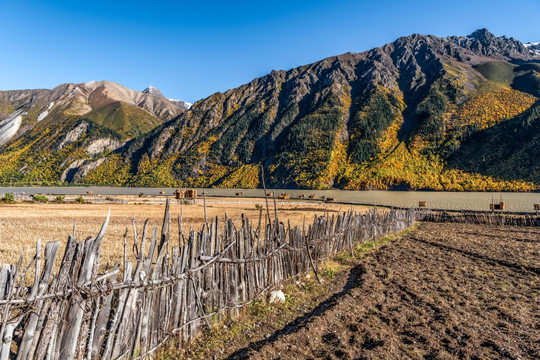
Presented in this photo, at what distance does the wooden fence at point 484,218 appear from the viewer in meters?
23.2

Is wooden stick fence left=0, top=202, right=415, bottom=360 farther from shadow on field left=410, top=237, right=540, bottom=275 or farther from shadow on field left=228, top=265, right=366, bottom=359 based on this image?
shadow on field left=410, top=237, right=540, bottom=275

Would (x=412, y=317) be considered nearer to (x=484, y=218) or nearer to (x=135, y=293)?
(x=135, y=293)

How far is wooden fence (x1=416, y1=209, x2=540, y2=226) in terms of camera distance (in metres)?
23.2

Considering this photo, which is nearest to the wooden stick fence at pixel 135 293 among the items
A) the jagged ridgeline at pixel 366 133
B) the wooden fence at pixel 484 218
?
the wooden fence at pixel 484 218

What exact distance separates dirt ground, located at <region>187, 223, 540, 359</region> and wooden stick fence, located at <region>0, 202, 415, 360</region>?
887 millimetres

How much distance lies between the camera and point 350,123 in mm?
136375

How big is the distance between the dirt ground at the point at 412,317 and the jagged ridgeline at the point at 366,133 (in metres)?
79.7

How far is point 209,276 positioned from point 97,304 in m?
2.29

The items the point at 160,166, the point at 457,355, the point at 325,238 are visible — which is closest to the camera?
the point at 457,355

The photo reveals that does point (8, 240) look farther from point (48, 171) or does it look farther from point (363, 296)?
point (48, 171)

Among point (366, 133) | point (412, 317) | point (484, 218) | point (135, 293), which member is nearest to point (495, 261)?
point (412, 317)

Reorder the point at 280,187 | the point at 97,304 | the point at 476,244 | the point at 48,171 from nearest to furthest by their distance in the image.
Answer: the point at 97,304
the point at 476,244
the point at 280,187
the point at 48,171

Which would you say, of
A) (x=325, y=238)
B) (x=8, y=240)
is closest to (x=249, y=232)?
(x=325, y=238)

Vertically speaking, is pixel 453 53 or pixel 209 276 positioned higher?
pixel 453 53
